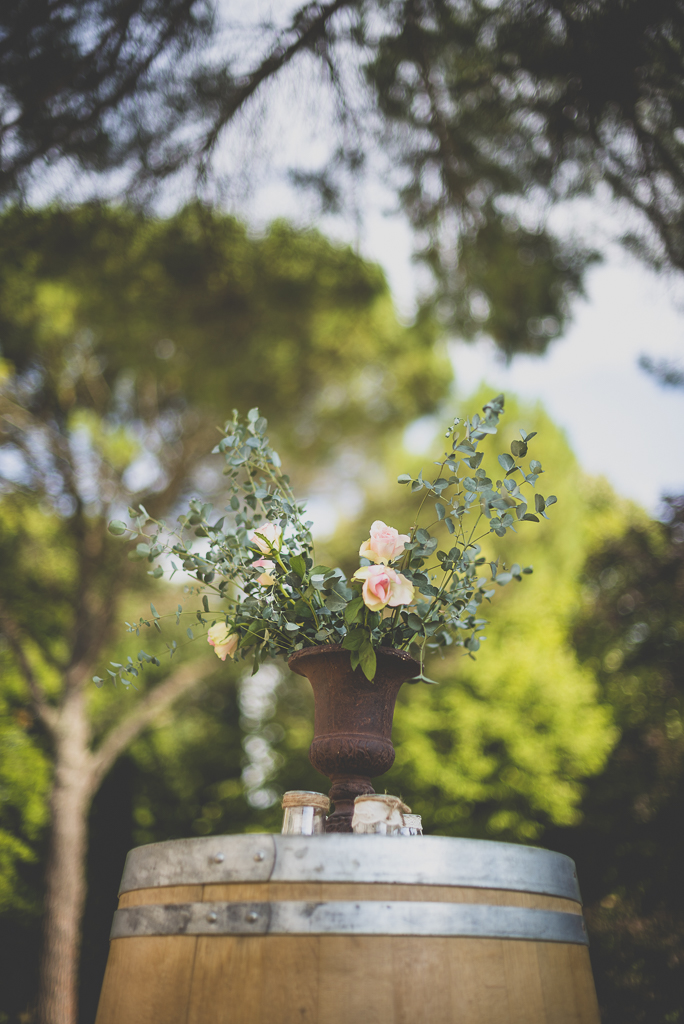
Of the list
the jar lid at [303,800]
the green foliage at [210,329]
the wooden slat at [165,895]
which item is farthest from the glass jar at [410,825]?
the green foliage at [210,329]

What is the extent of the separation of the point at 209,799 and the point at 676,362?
819cm

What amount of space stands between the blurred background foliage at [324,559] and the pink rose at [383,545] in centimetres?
296

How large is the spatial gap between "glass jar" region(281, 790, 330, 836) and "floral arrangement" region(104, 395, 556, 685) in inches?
10.4

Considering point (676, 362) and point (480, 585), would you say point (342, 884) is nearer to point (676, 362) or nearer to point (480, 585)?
point (480, 585)

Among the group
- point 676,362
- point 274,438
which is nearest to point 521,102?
point 676,362

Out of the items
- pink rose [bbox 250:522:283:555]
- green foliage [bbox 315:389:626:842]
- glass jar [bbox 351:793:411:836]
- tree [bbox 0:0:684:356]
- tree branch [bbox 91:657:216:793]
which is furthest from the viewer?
green foliage [bbox 315:389:626:842]

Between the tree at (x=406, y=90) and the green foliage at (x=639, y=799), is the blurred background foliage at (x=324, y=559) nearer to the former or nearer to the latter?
the green foliage at (x=639, y=799)

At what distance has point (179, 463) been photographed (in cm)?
652

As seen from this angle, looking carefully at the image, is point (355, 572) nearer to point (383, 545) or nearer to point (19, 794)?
point (383, 545)

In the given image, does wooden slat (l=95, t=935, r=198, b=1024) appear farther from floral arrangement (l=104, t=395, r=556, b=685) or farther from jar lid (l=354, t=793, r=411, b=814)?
floral arrangement (l=104, t=395, r=556, b=685)

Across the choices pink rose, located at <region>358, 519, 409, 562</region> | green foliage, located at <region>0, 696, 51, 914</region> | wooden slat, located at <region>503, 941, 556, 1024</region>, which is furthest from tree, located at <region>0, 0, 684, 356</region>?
green foliage, located at <region>0, 696, 51, 914</region>

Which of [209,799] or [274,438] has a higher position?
[274,438]

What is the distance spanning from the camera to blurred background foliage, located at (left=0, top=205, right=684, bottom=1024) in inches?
191

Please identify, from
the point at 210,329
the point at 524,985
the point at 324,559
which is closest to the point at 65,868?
the point at 324,559
